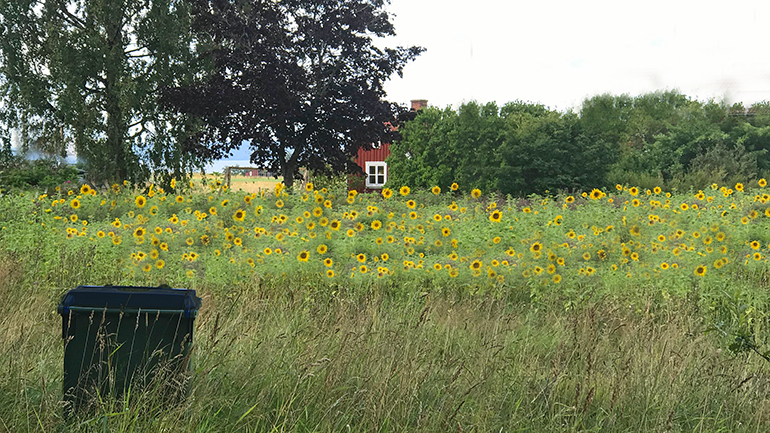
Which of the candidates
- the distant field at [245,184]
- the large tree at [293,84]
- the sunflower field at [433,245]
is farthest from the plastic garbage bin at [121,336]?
the large tree at [293,84]

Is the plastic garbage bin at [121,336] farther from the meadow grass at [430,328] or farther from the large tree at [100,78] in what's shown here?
the large tree at [100,78]

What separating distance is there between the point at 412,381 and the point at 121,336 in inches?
52.5

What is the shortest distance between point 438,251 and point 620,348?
2.96m

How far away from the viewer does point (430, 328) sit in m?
4.18

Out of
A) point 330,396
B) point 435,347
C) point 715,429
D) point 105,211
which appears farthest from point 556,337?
point 105,211

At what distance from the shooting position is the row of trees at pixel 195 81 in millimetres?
20375

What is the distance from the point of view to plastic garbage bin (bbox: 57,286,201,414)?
2750 mm

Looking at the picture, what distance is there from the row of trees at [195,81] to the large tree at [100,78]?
0.04 metres

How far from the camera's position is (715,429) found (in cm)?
311

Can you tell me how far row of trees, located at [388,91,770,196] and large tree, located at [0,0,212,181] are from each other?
28.5 ft

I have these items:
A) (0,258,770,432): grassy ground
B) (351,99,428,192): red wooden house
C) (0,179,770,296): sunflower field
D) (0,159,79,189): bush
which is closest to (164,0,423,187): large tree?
(0,159,79,189): bush

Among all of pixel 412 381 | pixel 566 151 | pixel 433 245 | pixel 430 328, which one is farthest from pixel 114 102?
pixel 412 381

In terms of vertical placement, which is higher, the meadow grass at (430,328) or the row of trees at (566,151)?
the row of trees at (566,151)

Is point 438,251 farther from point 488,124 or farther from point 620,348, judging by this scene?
point 488,124
